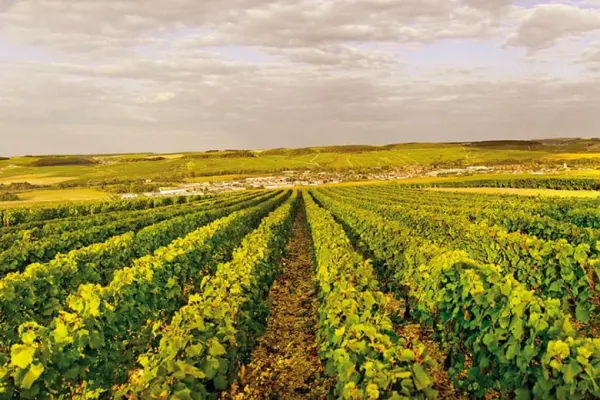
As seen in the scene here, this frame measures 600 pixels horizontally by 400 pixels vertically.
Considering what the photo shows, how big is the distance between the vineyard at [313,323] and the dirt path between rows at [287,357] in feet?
0.13

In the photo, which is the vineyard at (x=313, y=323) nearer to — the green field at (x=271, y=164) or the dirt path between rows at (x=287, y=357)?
the dirt path between rows at (x=287, y=357)

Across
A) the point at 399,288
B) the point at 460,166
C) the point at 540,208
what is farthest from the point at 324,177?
the point at 399,288

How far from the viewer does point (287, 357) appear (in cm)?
880

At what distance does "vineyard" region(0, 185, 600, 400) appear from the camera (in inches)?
177

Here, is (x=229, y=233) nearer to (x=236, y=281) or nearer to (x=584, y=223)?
(x=236, y=281)

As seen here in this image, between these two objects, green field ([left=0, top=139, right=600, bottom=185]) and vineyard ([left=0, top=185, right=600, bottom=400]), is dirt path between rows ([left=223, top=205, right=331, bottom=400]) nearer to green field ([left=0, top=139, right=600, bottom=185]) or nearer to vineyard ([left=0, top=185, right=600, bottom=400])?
vineyard ([left=0, top=185, right=600, bottom=400])

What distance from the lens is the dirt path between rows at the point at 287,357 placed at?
7312mm

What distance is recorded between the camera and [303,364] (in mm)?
8398

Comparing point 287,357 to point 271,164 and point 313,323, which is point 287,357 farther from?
point 271,164

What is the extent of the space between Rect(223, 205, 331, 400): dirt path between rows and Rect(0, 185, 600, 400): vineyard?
0.04 metres

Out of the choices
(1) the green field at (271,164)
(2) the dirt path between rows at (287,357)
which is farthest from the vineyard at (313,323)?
(1) the green field at (271,164)

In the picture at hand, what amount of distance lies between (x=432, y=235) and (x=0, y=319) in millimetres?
14940

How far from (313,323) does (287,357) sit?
78.0 inches

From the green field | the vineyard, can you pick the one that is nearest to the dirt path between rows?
the vineyard
